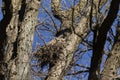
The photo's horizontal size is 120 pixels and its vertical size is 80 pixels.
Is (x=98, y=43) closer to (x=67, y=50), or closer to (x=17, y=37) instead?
(x=17, y=37)

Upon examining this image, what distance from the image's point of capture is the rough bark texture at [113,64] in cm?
625

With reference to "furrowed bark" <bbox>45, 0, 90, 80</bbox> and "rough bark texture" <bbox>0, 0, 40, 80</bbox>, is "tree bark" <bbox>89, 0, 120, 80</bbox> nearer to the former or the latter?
"rough bark texture" <bbox>0, 0, 40, 80</bbox>

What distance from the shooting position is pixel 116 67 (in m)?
6.49

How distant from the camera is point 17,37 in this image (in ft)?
18.6

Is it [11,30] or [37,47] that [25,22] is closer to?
[11,30]

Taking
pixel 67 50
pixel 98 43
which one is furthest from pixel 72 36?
pixel 98 43

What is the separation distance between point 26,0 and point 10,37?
56cm

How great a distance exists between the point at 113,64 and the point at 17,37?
63.2 inches

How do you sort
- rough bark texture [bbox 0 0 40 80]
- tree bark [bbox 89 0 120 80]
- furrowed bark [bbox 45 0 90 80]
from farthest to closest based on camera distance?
furrowed bark [bbox 45 0 90 80] → tree bark [bbox 89 0 120 80] → rough bark texture [bbox 0 0 40 80]

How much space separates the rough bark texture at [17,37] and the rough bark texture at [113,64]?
131 cm

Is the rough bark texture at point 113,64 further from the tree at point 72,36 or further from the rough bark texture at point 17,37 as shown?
the rough bark texture at point 17,37

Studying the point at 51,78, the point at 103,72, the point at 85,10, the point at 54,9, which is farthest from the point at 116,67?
the point at 54,9

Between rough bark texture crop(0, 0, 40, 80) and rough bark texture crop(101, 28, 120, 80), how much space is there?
1307 mm

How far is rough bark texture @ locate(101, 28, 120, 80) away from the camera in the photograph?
625cm
